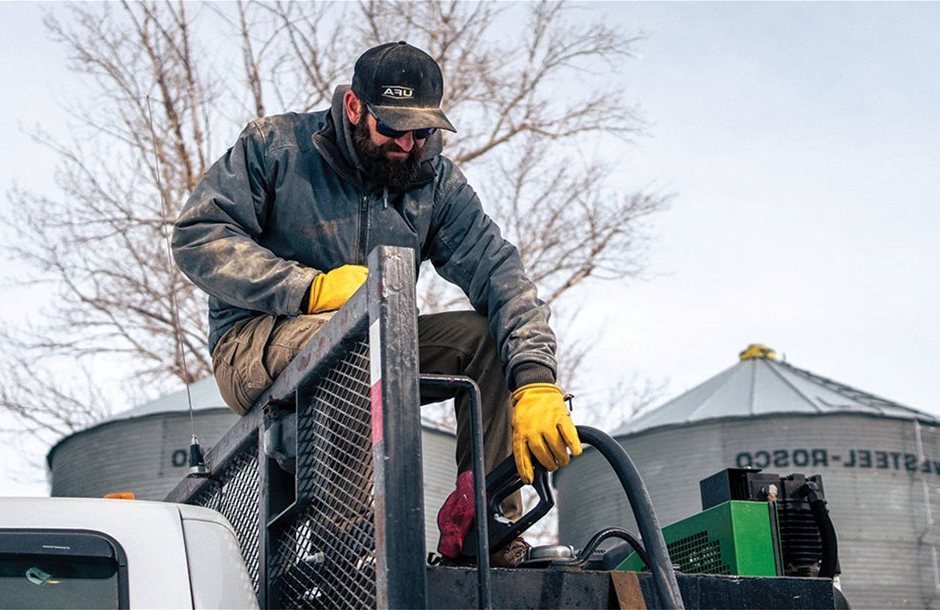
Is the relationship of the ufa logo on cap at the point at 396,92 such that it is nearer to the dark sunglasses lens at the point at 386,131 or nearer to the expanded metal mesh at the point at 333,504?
the dark sunglasses lens at the point at 386,131

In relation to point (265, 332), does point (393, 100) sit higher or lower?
higher

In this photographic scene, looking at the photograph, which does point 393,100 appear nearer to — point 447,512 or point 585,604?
point 447,512

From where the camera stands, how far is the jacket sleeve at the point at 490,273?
341cm

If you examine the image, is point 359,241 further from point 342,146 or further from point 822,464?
point 822,464

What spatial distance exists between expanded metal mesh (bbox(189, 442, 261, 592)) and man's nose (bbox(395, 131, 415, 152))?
2.97ft

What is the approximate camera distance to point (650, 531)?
262 centimetres

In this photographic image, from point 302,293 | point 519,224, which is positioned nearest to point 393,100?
point 302,293

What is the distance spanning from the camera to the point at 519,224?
16.0m

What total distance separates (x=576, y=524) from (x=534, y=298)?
235 inches

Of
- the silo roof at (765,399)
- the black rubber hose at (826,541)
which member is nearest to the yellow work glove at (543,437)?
the black rubber hose at (826,541)

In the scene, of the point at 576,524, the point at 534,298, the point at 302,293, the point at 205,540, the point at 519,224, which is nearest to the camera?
the point at 205,540

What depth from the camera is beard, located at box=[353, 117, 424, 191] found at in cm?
372

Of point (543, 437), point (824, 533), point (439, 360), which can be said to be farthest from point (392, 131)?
point (824, 533)

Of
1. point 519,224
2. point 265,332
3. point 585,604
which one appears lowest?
point 585,604
